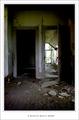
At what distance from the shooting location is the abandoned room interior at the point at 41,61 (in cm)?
130

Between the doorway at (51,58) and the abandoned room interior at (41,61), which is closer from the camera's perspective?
the abandoned room interior at (41,61)

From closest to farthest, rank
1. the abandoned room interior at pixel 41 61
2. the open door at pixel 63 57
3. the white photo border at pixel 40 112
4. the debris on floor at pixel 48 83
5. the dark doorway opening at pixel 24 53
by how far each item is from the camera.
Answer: the white photo border at pixel 40 112 → the abandoned room interior at pixel 41 61 → the debris on floor at pixel 48 83 → the open door at pixel 63 57 → the dark doorway opening at pixel 24 53

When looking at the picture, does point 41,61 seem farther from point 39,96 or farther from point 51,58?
point 39,96

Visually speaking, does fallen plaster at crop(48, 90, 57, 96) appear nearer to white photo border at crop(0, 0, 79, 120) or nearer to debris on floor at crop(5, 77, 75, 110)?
debris on floor at crop(5, 77, 75, 110)

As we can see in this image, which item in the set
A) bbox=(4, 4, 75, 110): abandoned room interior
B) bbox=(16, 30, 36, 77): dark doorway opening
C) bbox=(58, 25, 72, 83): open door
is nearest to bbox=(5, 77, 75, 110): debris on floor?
bbox=(4, 4, 75, 110): abandoned room interior

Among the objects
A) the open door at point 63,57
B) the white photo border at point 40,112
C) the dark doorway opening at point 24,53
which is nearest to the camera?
the white photo border at point 40,112

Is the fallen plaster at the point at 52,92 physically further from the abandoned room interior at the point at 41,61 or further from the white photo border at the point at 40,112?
the white photo border at the point at 40,112

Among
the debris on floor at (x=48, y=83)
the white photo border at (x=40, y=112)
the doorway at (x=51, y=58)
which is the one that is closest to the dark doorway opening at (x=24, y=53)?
the doorway at (x=51, y=58)

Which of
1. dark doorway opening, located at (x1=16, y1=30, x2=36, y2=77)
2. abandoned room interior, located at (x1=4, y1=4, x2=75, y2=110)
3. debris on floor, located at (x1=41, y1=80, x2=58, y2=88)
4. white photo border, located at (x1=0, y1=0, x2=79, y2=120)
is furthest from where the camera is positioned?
dark doorway opening, located at (x1=16, y1=30, x2=36, y2=77)

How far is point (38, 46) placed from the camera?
204 cm

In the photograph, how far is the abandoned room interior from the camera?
1304 millimetres

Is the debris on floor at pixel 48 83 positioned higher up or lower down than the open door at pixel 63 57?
lower down
